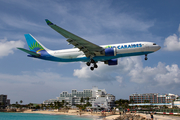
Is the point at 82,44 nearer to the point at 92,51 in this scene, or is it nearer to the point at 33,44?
the point at 92,51

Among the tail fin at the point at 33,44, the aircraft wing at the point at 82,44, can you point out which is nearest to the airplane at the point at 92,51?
the aircraft wing at the point at 82,44

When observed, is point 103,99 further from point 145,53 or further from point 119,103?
point 145,53

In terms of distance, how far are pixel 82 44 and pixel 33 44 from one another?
1815cm

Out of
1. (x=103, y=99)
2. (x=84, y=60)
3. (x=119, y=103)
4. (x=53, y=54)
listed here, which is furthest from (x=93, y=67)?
(x=119, y=103)

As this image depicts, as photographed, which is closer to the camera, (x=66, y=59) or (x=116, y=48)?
A: (x=116, y=48)

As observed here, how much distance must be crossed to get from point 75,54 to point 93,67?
235 inches

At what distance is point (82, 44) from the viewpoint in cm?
3862

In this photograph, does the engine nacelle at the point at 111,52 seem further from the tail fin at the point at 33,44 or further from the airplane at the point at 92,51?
the tail fin at the point at 33,44

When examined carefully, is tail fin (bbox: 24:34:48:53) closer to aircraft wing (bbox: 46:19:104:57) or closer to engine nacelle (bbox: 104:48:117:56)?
aircraft wing (bbox: 46:19:104:57)

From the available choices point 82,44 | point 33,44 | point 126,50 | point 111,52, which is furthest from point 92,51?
point 33,44

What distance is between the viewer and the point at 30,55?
1773 inches

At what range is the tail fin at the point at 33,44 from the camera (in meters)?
48.0

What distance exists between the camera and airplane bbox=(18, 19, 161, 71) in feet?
126

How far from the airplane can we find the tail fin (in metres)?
2.24
